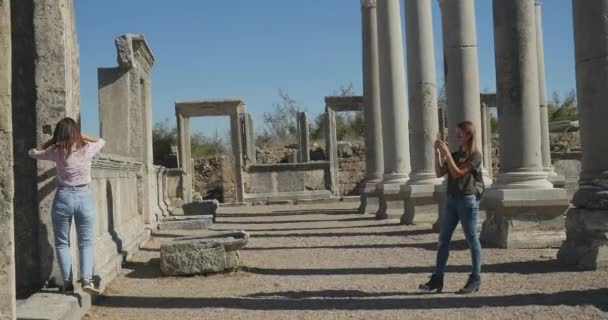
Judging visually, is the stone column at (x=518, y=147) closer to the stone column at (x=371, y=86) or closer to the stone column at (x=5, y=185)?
the stone column at (x=5, y=185)

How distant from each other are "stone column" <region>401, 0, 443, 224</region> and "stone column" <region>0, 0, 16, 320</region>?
33.7ft

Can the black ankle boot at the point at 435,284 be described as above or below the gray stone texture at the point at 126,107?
below

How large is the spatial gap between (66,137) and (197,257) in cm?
272

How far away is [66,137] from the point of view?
5.64 metres

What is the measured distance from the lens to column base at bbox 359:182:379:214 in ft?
56.7

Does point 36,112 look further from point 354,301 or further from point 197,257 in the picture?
point 354,301

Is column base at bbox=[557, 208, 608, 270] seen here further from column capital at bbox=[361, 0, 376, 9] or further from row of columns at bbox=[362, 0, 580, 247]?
column capital at bbox=[361, 0, 376, 9]

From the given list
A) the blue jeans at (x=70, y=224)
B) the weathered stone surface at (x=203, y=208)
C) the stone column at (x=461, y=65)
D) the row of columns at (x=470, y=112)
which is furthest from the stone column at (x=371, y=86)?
the blue jeans at (x=70, y=224)

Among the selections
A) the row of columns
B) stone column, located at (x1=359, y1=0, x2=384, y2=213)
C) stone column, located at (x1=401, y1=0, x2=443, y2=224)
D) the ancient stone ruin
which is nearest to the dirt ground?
the ancient stone ruin

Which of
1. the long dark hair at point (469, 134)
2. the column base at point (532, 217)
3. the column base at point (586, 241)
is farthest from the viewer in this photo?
the column base at point (532, 217)

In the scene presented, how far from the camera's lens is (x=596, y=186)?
24.2 ft

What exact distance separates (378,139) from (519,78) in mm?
9183

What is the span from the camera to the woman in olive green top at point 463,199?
6.01 meters

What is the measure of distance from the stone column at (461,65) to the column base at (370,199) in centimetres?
633
